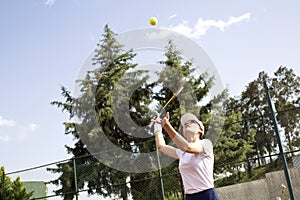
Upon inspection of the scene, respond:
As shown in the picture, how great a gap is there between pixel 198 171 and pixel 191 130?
0.33m

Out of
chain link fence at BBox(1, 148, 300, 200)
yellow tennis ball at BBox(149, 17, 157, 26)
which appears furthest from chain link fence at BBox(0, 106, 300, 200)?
yellow tennis ball at BBox(149, 17, 157, 26)

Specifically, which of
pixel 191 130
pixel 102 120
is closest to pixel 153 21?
pixel 191 130

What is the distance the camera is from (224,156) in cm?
1344

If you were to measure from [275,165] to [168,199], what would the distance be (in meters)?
3.28

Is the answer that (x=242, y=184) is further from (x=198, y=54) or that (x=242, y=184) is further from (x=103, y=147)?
(x=103, y=147)

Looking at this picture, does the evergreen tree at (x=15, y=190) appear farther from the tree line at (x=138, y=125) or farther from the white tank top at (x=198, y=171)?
the white tank top at (x=198, y=171)

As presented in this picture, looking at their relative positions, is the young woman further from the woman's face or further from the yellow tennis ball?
the yellow tennis ball

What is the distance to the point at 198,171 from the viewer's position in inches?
118

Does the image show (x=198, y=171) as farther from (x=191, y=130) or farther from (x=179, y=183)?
(x=179, y=183)

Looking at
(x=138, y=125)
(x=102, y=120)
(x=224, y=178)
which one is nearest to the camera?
(x=138, y=125)

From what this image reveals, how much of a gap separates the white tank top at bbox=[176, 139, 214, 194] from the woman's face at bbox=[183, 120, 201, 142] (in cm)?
9

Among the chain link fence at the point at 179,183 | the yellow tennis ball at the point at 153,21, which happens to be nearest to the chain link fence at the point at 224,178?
the chain link fence at the point at 179,183

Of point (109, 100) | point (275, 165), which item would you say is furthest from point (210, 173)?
point (109, 100)

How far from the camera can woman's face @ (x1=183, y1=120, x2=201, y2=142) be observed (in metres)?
3.09
